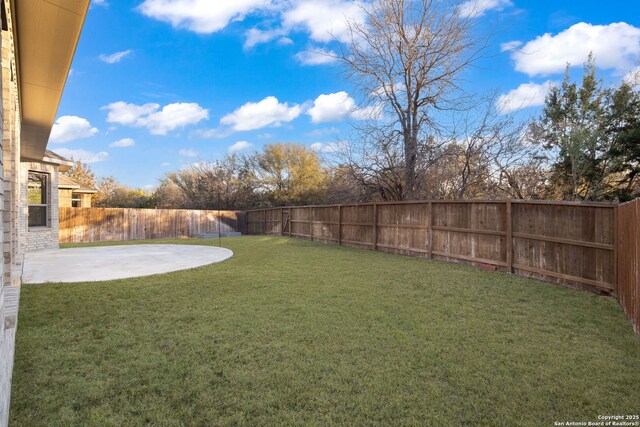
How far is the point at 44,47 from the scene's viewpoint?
4.10m

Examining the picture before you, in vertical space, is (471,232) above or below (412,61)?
below

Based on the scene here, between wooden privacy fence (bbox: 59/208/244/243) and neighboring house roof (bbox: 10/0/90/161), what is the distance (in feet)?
38.6

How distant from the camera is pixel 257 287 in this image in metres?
5.50

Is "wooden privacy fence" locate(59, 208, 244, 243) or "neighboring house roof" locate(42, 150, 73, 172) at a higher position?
"neighboring house roof" locate(42, 150, 73, 172)

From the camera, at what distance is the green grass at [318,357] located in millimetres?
2117

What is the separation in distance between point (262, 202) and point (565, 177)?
21260 mm

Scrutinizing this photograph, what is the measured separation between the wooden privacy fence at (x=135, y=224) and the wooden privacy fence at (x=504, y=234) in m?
12.0

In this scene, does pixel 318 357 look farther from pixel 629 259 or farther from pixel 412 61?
pixel 412 61

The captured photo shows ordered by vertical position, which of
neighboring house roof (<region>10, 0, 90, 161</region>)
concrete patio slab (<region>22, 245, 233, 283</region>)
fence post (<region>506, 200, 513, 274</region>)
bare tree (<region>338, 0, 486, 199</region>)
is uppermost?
bare tree (<region>338, 0, 486, 199</region>)

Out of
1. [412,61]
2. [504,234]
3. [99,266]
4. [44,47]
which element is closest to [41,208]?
[99,266]

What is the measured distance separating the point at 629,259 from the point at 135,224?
2038 cm

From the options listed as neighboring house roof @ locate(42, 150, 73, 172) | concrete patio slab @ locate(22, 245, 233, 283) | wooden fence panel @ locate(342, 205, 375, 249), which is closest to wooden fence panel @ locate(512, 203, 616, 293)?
wooden fence panel @ locate(342, 205, 375, 249)

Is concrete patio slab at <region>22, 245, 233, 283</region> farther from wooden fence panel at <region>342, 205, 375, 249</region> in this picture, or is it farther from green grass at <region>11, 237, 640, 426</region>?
wooden fence panel at <region>342, 205, 375, 249</region>

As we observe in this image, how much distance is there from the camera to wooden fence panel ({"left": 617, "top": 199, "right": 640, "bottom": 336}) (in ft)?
11.4
